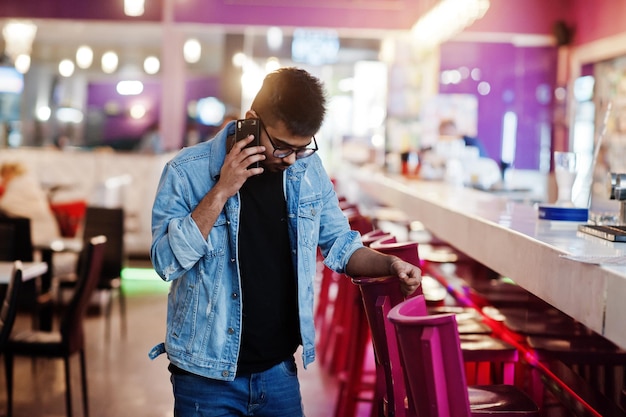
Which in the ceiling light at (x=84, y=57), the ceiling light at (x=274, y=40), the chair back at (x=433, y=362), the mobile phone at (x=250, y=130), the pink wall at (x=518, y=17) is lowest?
the chair back at (x=433, y=362)

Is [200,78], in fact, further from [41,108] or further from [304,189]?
[304,189]

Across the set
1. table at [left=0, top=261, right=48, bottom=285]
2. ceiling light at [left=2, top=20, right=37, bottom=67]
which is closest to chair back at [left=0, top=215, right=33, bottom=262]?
table at [left=0, top=261, right=48, bottom=285]

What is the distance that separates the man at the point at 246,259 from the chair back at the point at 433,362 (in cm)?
45

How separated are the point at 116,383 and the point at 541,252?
346 cm

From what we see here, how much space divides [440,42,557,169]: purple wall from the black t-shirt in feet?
32.3

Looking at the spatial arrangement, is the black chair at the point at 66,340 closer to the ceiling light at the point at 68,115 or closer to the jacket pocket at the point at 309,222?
the jacket pocket at the point at 309,222

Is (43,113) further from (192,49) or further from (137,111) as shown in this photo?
(137,111)

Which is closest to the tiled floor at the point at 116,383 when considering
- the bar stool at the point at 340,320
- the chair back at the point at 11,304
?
the bar stool at the point at 340,320

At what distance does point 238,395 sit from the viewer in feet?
6.71

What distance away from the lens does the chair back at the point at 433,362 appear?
1549 mm

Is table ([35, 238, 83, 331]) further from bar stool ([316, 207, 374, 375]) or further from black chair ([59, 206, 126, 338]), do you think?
bar stool ([316, 207, 374, 375])

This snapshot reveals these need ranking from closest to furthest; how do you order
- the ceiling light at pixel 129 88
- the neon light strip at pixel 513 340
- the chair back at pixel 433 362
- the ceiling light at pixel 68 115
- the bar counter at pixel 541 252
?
the chair back at pixel 433 362
the bar counter at pixel 541 252
the neon light strip at pixel 513 340
the ceiling light at pixel 68 115
the ceiling light at pixel 129 88

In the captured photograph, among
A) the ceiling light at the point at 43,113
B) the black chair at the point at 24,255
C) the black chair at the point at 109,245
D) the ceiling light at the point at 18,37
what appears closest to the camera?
the black chair at the point at 24,255

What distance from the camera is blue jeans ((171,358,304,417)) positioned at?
2.03 m
